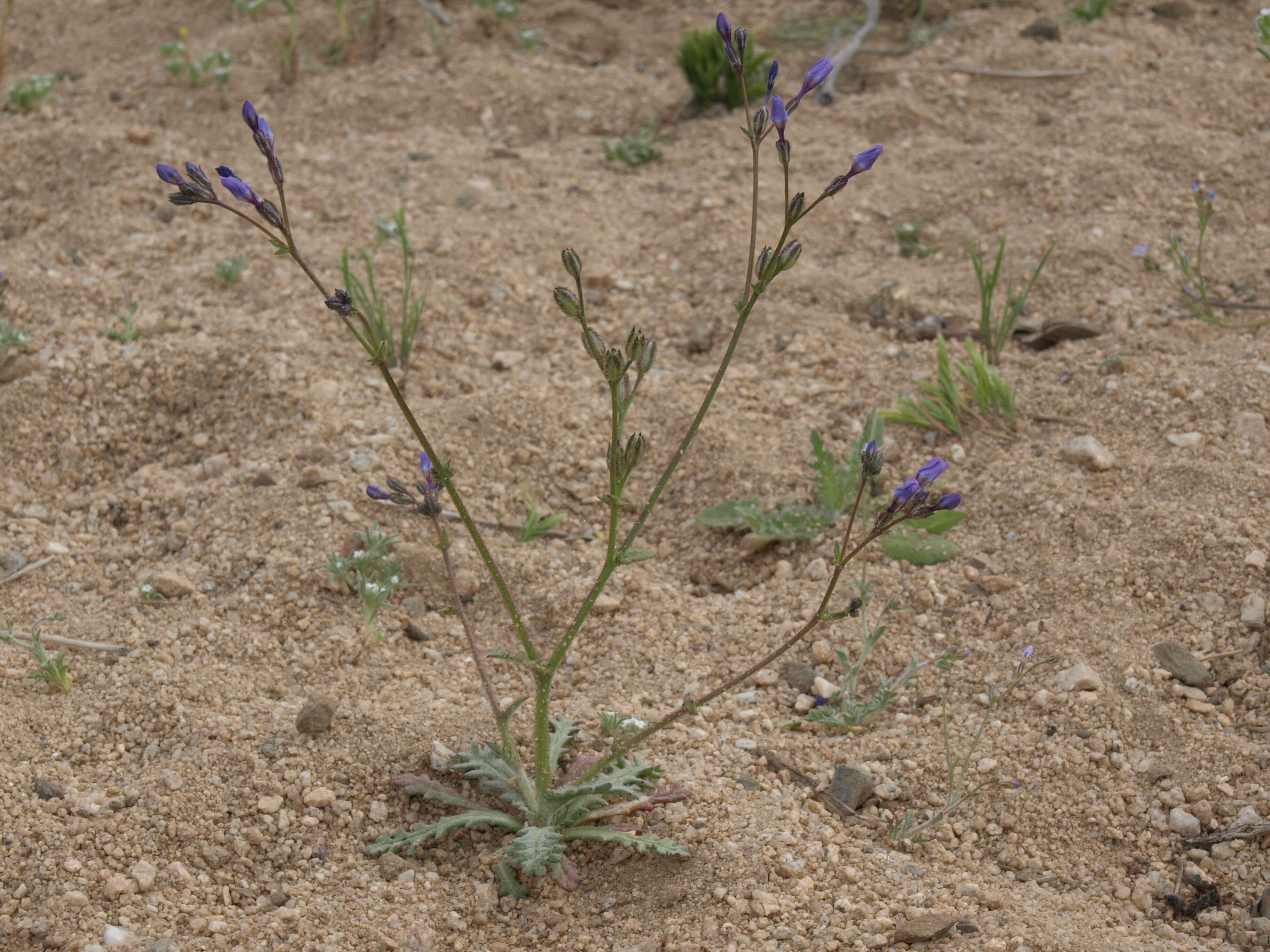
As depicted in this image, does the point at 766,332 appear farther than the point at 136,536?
Yes

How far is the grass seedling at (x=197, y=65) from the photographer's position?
5.09 m

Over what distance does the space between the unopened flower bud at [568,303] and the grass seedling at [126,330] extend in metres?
2.28

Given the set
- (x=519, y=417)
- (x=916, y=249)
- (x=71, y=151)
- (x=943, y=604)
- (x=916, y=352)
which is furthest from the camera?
(x=71, y=151)

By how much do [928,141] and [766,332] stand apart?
142 cm

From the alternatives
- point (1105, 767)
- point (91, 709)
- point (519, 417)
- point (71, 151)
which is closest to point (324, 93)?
point (71, 151)

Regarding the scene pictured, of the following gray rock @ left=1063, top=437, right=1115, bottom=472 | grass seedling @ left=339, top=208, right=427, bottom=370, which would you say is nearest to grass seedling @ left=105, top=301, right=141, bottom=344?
grass seedling @ left=339, top=208, right=427, bottom=370

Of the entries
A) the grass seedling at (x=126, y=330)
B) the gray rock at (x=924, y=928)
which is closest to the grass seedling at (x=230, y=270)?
the grass seedling at (x=126, y=330)

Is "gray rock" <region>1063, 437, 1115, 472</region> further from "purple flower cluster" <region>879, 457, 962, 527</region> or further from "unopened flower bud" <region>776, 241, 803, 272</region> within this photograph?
"unopened flower bud" <region>776, 241, 803, 272</region>

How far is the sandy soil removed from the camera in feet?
7.48

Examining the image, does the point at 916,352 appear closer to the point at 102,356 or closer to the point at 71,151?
the point at 102,356

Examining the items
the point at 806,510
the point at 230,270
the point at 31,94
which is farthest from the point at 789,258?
the point at 31,94

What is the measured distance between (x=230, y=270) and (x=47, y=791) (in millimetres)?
2118

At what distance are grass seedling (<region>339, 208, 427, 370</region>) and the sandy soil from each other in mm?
96

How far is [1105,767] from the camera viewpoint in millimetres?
2477
